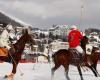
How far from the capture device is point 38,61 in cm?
3125

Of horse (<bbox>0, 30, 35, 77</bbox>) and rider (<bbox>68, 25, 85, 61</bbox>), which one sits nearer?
horse (<bbox>0, 30, 35, 77</bbox>)

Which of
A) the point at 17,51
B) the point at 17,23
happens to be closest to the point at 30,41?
the point at 17,51

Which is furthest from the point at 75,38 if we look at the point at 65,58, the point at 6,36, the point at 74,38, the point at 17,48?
the point at 6,36

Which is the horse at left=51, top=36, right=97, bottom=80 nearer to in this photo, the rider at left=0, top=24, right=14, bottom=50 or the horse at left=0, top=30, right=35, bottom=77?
the horse at left=0, top=30, right=35, bottom=77

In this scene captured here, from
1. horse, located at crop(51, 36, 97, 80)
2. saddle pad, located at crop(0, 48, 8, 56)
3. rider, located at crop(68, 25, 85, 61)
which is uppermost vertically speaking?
rider, located at crop(68, 25, 85, 61)

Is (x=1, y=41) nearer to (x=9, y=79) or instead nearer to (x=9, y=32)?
(x=9, y=32)

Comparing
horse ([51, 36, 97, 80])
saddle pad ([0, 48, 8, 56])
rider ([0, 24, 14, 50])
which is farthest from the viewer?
saddle pad ([0, 48, 8, 56])

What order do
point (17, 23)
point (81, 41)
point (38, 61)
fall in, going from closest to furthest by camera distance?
point (81, 41) → point (38, 61) → point (17, 23)

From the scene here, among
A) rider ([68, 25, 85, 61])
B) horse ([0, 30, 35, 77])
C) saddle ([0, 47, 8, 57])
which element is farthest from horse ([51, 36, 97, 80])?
saddle ([0, 47, 8, 57])

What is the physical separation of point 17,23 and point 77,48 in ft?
62.1

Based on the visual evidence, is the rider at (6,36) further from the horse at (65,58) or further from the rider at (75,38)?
the rider at (75,38)

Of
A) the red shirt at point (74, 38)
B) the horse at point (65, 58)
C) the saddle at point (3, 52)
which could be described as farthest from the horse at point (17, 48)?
the red shirt at point (74, 38)

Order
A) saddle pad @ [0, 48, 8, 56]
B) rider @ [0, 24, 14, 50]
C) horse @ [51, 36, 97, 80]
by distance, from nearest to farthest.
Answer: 1. rider @ [0, 24, 14, 50]
2. horse @ [51, 36, 97, 80]
3. saddle pad @ [0, 48, 8, 56]

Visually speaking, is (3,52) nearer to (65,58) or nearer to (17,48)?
(17,48)
